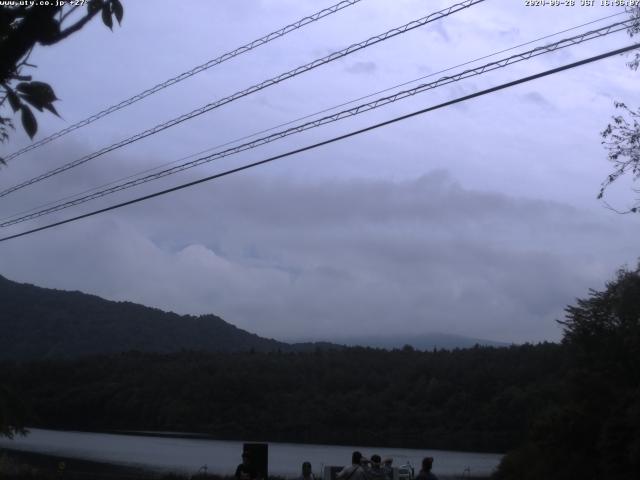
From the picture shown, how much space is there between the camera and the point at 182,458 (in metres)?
53.5

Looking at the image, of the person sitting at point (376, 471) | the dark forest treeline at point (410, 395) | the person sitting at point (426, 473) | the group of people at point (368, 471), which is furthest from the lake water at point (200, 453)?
the person sitting at point (426, 473)

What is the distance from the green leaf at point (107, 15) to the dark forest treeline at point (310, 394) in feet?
165

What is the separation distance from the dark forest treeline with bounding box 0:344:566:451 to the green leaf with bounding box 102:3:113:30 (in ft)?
165

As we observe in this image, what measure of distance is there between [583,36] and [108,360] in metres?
79.1

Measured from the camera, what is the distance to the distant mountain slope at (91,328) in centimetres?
10994

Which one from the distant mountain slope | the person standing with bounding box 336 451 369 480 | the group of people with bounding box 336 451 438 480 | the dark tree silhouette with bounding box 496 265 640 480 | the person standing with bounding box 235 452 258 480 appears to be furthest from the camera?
the distant mountain slope

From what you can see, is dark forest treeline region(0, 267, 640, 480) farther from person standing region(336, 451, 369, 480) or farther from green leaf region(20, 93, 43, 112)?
green leaf region(20, 93, 43, 112)

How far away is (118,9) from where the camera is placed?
5.17 metres

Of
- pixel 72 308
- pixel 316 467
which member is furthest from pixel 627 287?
pixel 72 308

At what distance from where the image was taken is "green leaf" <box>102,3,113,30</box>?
5.14 m

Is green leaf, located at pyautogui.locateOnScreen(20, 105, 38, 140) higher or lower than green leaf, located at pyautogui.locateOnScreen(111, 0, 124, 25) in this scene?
lower

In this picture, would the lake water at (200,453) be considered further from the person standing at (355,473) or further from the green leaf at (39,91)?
the green leaf at (39,91)

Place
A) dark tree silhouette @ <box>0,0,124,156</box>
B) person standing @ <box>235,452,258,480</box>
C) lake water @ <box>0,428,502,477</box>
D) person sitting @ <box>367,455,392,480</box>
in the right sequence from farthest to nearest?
lake water @ <box>0,428,502,477</box>, person sitting @ <box>367,455,392,480</box>, person standing @ <box>235,452,258,480</box>, dark tree silhouette @ <box>0,0,124,156</box>

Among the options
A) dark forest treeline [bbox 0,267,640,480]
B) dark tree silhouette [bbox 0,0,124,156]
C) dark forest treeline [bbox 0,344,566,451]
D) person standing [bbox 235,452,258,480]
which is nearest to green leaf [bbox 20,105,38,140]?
dark tree silhouette [bbox 0,0,124,156]
